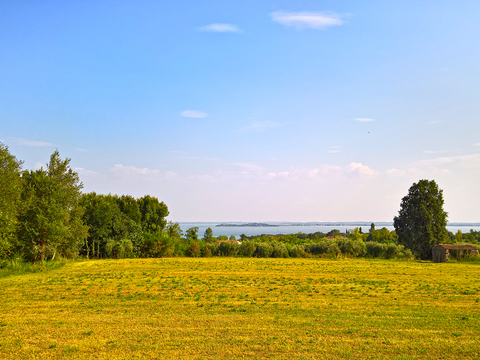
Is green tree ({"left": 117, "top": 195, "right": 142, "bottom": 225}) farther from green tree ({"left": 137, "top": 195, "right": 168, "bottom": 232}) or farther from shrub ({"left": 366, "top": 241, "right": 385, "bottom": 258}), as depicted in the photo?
shrub ({"left": 366, "top": 241, "right": 385, "bottom": 258})

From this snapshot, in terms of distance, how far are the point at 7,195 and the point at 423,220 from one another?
52.5 metres

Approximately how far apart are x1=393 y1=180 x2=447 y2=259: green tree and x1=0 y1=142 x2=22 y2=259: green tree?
51.1 m

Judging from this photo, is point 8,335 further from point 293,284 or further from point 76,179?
point 76,179

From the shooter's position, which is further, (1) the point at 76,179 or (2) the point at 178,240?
(2) the point at 178,240

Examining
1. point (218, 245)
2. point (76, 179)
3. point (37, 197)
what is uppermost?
point (76, 179)

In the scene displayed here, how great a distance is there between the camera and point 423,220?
50.2 m

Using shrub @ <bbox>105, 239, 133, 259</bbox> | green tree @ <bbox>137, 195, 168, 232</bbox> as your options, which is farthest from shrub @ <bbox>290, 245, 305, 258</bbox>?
shrub @ <bbox>105, 239, 133, 259</bbox>

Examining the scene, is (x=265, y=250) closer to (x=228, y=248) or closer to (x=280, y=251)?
(x=280, y=251)

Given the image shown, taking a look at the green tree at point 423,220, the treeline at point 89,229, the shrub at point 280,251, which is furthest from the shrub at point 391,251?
the shrub at point 280,251

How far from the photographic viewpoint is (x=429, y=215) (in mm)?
49344

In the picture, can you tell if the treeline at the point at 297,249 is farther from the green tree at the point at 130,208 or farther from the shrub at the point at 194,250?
the green tree at the point at 130,208

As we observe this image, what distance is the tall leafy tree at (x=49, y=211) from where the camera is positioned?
2894 centimetres

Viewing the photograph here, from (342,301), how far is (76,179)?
28383 mm

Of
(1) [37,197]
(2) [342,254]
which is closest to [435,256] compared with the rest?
(2) [342,254]
